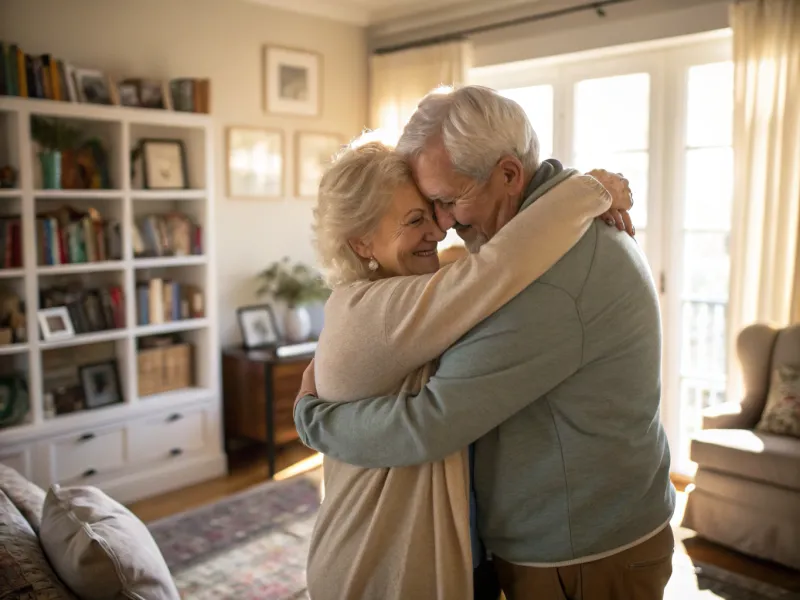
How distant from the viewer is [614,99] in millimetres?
4453

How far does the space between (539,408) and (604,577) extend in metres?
0.31

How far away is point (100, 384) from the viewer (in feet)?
13.1

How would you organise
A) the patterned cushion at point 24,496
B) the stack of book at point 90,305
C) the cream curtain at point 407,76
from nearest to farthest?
the patterned cushion at point 24,496 < the stack of book at point 90,305 < the cream curtain at point 407,76

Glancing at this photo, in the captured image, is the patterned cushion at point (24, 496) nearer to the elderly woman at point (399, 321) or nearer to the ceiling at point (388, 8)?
the elderly woman at point (399, 321)

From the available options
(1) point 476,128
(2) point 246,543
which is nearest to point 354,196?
(1) point 476,128

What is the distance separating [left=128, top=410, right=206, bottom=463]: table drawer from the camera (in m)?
4.07

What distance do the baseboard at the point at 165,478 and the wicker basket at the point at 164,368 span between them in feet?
1.40

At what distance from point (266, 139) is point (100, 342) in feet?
5.48

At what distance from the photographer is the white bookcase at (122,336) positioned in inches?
142

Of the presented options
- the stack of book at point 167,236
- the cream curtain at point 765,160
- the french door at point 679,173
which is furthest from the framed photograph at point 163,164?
the cream curtain at point 765,160

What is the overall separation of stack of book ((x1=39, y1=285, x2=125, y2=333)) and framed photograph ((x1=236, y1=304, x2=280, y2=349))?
849 mm

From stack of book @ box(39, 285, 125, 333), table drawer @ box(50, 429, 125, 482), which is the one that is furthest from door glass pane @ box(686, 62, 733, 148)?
table drawer @ box(50, 429, 125, 482)

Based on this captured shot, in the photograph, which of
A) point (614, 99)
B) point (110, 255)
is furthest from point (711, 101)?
point (110, 255)

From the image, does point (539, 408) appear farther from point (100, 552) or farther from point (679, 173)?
point (679, 173)
